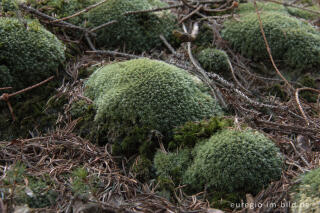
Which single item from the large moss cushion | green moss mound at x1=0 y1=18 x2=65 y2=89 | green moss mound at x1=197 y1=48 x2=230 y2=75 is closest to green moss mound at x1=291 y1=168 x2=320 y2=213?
the large moss cushion

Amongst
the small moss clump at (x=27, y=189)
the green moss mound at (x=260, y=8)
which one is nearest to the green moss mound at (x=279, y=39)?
the green moss mound at (x=260, y=8)

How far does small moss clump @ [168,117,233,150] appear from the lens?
2.47 meters

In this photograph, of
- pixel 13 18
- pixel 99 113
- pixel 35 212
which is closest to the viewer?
pixel 35 212

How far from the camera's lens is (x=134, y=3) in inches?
156

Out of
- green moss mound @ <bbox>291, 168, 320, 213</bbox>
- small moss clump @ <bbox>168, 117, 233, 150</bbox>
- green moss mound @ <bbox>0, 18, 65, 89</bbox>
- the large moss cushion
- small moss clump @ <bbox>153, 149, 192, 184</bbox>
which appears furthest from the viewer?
green moss mound @ <bbox>0, 18, 65, 89</bbox>

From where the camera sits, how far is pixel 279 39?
3.59 m

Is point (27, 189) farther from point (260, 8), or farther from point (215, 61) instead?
point (260, 8)

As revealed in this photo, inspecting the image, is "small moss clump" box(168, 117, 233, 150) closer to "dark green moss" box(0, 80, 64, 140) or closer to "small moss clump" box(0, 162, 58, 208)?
"small moss clump" box(0, 162, 58, 208)

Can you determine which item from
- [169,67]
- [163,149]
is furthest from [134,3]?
[163,149]

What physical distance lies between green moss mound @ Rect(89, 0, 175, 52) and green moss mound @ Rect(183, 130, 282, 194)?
6.41ft

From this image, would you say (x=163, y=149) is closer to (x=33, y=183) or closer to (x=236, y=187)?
(x=236, y=187)

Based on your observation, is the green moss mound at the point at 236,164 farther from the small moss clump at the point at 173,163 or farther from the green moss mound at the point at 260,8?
the green moss mound at the point at 260,8

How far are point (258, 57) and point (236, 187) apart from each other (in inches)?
79.8

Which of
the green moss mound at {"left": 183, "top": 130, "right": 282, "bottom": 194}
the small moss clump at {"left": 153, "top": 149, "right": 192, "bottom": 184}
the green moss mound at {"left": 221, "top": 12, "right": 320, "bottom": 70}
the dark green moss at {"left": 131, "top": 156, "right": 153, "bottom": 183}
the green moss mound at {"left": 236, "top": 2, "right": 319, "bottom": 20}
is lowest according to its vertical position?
the dark green moss at {"left": 131, "top": 156, "right": 153, "bottom": 183}
